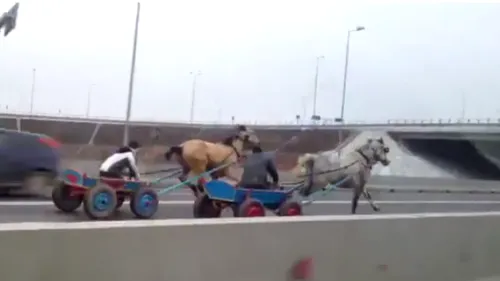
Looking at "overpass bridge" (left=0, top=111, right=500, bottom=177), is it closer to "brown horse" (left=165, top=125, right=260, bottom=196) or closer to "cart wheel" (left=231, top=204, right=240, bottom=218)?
"brown horse" (left=165, top=125, right=260, bottom=196)

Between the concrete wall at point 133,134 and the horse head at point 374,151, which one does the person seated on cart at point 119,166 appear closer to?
the horse head at point 374,151

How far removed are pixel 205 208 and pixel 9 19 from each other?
16.4 m

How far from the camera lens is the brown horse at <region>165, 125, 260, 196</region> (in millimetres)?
15961

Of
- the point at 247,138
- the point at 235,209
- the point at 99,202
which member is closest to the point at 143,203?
the point at 99,202

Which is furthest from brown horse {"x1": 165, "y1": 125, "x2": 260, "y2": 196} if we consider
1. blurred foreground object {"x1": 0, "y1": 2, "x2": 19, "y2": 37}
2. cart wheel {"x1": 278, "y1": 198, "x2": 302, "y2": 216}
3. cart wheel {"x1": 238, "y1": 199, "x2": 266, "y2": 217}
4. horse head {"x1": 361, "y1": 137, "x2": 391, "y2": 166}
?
blurred foreground object {"x1": 0, "y1": 2, "x2": 19, "y2": 37}

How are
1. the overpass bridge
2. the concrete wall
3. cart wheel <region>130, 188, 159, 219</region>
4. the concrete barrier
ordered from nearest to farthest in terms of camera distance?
1. the concrete barrier
2. cart wheel <region>130, 188, 159, 219</region>
3. the concrete wall
4. the overpass bridge

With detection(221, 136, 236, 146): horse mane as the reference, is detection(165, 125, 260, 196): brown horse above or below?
below

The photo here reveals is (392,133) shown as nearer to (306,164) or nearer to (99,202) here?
(306,164)

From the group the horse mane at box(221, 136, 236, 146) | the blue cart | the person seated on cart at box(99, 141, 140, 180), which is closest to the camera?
the blue cart

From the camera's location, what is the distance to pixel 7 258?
430 centimetres

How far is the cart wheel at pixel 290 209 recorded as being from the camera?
44.2ft

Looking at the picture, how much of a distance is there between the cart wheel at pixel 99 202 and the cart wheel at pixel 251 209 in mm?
2231

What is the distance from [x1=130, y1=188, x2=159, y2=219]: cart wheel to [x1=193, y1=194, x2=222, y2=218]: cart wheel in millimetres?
789

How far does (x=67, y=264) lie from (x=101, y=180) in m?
8.65
